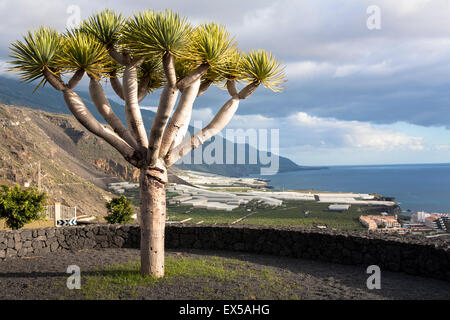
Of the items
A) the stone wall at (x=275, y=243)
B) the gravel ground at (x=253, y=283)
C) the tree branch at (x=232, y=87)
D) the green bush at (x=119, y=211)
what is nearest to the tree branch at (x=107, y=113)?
the tree branch at (x=232, y=87)

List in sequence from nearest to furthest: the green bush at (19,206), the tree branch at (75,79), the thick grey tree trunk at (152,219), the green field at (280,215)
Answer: the thick grey tree trunk at (152,219)
the tree branch at (75,79)
the green bush at (19,206)
the green field at (280,215)

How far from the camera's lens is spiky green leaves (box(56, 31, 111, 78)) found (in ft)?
24.7

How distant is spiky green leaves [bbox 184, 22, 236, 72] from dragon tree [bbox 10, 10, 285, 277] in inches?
0.8

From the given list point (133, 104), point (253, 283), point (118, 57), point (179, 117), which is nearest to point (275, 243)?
point (253, 283)

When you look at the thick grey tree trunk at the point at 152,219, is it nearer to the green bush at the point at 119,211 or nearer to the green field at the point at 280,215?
the green bush at the point at 119,211

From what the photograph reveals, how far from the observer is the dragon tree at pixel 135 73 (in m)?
7.23

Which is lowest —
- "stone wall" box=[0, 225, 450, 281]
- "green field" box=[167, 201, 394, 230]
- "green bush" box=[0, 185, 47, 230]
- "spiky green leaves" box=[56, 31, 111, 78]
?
"green field" box=[167, 201, 394, 230]

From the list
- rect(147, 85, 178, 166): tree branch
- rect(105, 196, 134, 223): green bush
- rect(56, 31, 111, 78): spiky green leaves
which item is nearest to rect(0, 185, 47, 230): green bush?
rect(105, 196, 134, 223): green bush

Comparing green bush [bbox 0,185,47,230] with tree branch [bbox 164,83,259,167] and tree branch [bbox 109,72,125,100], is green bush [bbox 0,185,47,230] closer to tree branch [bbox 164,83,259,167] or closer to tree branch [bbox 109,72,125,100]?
tree branch [bbox 109,72,125,100]

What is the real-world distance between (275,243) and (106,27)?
22.5 feet

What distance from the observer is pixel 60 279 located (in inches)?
307

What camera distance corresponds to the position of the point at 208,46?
24.5 ft
